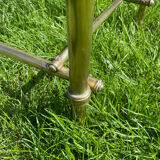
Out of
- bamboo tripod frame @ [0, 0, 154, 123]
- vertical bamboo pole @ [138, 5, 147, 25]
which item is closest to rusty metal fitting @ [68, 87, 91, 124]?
bamboo tripod frame @ [0, 0, 154, 123]

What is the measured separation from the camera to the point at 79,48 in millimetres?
577

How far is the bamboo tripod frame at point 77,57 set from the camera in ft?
1.65

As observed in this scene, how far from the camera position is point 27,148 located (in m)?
0.83

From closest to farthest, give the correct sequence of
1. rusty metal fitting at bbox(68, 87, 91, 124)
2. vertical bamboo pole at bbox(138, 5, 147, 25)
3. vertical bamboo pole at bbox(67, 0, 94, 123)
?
vertical bamboo pole at bbox(67, 0, 94, 123) < rusty metal fitting at bbox(68, 87, 91, 124) < vertical bamboo pole at bbox(138, 5, 147, 25)

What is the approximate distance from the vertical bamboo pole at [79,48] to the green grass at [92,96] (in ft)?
0.38

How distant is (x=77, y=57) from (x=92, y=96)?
346 millimetres

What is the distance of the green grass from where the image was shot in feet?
2.56

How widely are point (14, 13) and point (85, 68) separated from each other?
906 mm

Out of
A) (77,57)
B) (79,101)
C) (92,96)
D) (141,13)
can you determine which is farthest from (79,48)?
(141,13)

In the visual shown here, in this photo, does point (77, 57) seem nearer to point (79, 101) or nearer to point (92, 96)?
point (79, 101)

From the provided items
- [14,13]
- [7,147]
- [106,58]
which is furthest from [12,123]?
[14,13]

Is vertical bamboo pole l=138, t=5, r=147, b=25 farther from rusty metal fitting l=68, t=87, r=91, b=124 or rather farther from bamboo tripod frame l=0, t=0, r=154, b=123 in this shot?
rusty metal fitting l=68, t=87, r=91, b=124

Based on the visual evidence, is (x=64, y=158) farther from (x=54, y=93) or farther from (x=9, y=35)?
(x=9, y=35)

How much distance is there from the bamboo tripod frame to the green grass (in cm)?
10
